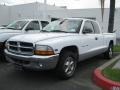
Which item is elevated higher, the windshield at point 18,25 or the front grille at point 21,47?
the windshield at point 18,25

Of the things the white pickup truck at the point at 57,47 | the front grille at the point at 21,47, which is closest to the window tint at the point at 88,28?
Result: the white pickup truck at the point at 57,47

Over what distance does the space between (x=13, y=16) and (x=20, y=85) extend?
24.4 meters

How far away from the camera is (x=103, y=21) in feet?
83.5

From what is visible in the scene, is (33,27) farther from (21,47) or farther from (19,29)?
(21,47)

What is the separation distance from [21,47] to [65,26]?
198 cm

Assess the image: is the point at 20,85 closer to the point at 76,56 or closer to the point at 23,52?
the point at 23,52

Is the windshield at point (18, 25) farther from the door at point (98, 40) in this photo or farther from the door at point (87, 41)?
the door at point (87, 41)

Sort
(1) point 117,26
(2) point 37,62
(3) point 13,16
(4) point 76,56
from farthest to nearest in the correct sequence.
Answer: (3) point 13,16, (1) point 117,26, (4) point 76,56, (2) point 37,62

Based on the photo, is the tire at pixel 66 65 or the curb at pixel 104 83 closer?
the curb at pixel 104 83

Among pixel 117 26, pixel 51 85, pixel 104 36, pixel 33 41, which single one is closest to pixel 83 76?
pixel 51 85

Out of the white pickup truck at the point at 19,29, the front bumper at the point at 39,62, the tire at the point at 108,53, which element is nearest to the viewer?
the front bumper at the point at 39,62

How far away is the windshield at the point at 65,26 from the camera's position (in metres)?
8.11

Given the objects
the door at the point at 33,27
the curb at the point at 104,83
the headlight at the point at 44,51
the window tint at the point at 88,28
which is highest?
the window tint at the point at 88,28

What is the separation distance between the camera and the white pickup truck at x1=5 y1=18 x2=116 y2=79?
260 inches
